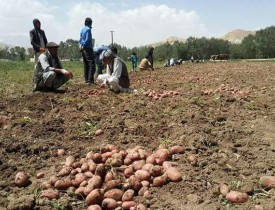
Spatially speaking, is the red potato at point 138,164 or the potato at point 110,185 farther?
the red potato at point 138,164

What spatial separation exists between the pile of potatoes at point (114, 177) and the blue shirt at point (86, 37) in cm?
615

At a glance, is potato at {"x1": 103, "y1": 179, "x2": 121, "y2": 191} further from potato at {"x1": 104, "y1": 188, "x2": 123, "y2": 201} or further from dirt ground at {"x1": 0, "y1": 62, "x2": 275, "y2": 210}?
dirt ground at {"x1": 0, "y1": 62, "x2": 275, "y2": 210}

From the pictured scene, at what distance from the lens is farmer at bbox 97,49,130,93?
295 inches

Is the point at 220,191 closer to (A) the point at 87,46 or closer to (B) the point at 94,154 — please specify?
(B) the point at 94,154

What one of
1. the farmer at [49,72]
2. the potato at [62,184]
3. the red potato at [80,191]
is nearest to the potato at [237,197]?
the red potato at [80,191]

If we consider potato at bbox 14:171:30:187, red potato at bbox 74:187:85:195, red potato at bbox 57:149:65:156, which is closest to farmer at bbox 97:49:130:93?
red potato at bbox 57:149:65:156

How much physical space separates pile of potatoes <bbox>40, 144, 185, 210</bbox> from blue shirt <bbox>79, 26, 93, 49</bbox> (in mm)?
6153

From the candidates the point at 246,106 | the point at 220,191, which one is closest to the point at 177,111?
the point at 246,106

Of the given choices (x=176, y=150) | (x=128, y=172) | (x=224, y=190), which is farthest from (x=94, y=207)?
(x=176, y=150)

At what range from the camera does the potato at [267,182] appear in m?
2.99

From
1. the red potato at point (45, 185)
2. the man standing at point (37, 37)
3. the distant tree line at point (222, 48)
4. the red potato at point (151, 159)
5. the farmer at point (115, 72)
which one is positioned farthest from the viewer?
the distant tree line at point (222, 48)

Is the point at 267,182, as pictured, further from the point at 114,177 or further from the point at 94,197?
the point at 94,197

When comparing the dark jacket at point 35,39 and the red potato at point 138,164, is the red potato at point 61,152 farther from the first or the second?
the dark jacket at point 35,39

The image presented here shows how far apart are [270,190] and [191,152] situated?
101cm
